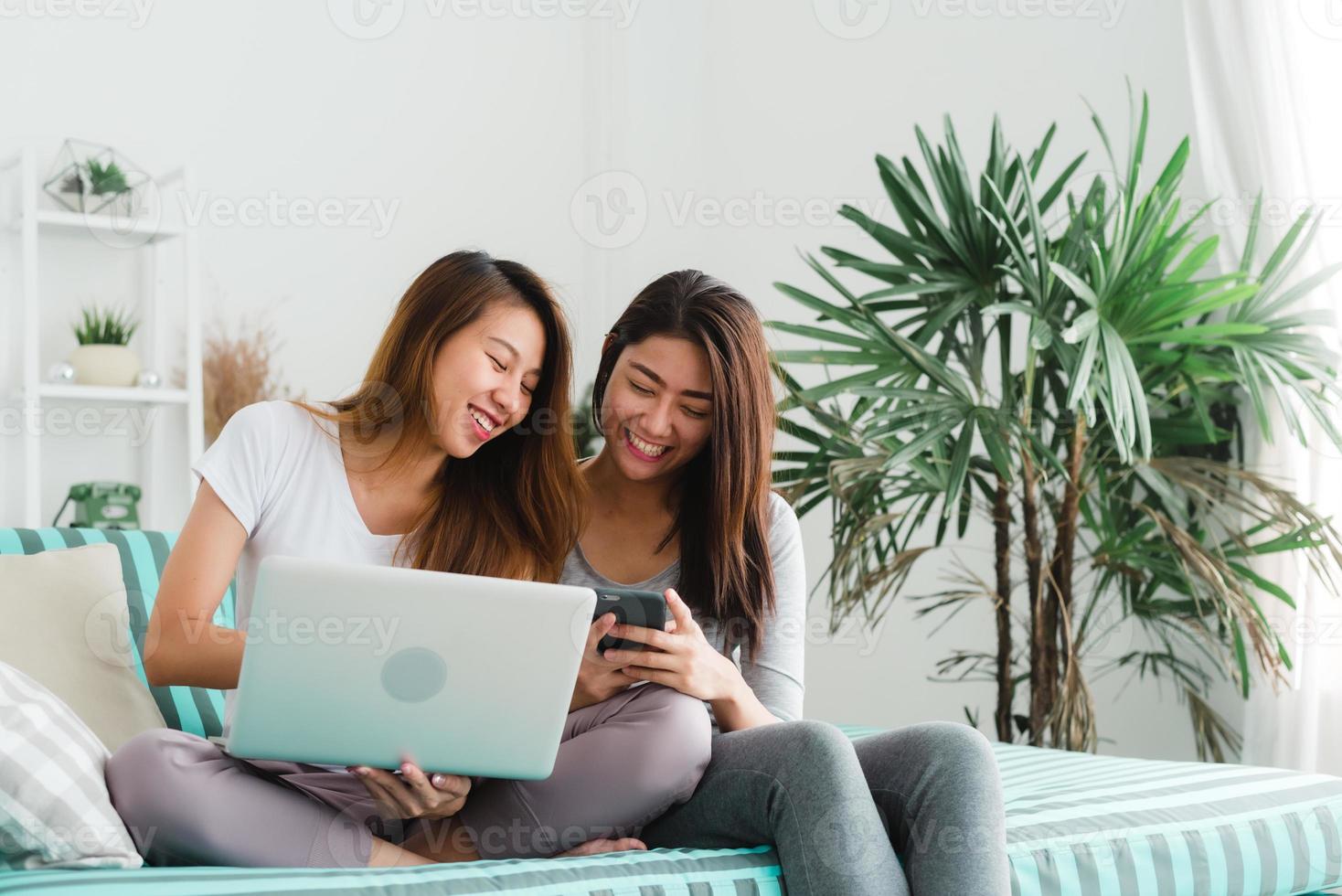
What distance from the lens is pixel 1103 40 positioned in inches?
129

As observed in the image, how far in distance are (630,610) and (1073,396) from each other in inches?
45.2

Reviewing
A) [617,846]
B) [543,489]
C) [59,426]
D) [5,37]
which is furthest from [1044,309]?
[5,37]

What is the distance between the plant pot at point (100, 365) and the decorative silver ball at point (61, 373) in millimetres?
23

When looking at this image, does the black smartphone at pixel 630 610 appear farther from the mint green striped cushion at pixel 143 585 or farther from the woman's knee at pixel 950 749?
the mint green striped cushion at pixel 143 585

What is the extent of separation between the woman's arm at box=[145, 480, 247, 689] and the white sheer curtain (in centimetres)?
214

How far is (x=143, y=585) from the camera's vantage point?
192 cm

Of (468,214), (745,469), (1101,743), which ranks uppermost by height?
(468,214)

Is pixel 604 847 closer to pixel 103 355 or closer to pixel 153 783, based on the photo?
pixel 153 783

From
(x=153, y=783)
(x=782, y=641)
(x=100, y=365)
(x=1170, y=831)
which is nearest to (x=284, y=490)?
(x=153, y=783)

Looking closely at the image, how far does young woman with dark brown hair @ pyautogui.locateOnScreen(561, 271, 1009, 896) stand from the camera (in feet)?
4.05

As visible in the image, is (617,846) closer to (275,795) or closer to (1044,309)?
(275,795)

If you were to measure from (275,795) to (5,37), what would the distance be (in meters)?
2.76

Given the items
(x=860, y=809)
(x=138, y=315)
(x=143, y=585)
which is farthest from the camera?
(x=138, y=315)

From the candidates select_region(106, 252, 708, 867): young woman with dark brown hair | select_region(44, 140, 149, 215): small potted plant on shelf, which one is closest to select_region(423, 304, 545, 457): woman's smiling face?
select_region(106, 252, 708, 867): young woman with dark brown hair
